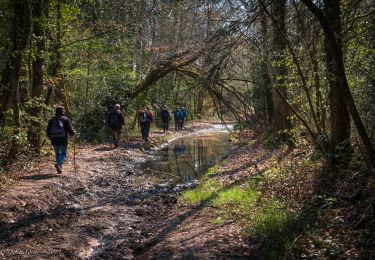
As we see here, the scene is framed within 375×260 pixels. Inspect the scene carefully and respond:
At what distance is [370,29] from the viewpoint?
7.06m

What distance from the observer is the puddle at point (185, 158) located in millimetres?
16356

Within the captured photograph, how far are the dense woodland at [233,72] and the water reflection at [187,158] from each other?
9.19 feet

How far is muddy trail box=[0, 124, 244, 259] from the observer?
26.6 feet

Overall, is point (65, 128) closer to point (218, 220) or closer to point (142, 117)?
point (218, 220)

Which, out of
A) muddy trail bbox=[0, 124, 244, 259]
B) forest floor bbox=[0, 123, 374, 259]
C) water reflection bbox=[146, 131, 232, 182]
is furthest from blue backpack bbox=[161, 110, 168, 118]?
forest floor bbox=[0, 123, 374, 259]

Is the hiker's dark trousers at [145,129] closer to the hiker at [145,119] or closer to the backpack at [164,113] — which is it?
the hiker at [145,119]

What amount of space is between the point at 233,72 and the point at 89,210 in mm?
6240

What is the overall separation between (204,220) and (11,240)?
3763 mm

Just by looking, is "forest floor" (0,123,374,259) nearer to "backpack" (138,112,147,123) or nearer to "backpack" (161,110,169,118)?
"backpack" (138,112,147,123)

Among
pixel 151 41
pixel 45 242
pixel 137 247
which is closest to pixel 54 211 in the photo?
pixel 45 242

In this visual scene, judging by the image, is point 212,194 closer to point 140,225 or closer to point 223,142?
point 140,225

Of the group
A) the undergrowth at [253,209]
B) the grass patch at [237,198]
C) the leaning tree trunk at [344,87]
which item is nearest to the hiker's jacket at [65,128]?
the undergrowth at [253,209]

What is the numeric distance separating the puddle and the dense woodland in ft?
9.18

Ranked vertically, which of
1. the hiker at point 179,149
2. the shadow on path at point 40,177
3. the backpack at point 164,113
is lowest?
the hiker at point 179,149
